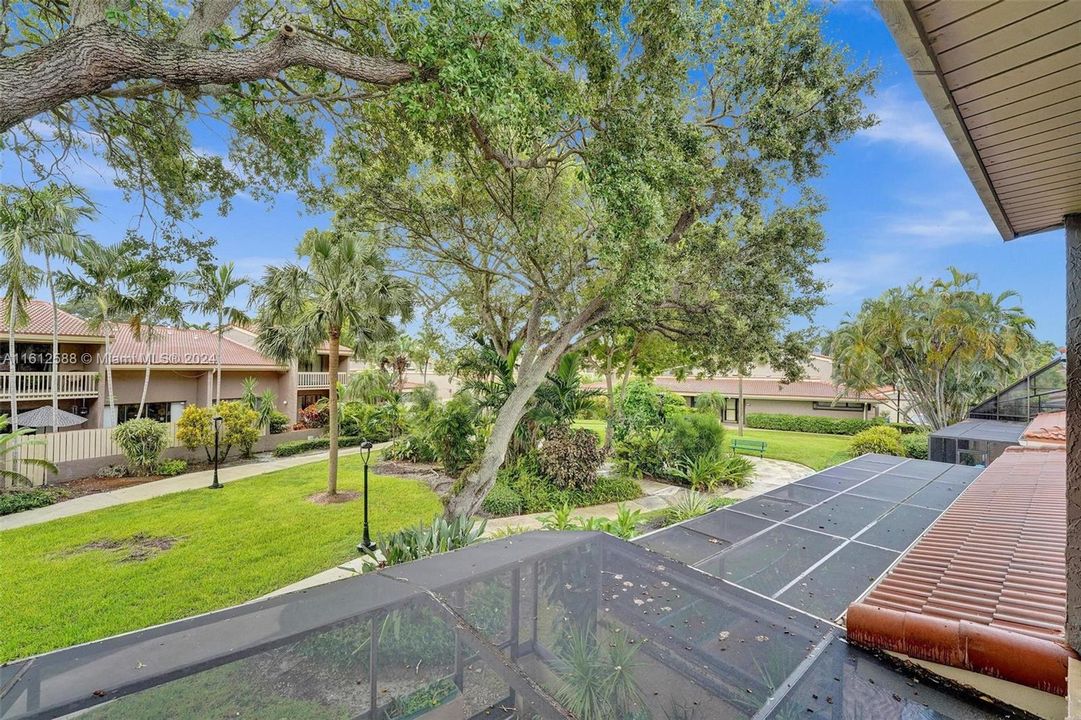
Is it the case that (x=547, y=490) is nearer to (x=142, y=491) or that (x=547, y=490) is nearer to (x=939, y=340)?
(x=142, y=491)

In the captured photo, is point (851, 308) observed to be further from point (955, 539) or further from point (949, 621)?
point (949, 621)

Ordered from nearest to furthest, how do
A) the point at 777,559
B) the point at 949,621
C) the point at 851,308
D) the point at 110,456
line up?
the point at 949,621
the point at 777,559
the point at 110,456
the point at 851,308

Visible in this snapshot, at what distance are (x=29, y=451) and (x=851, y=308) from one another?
108 ft

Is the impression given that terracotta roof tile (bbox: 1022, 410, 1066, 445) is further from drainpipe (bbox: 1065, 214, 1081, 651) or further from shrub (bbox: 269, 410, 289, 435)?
shrub (bbox: 269, 410, 289, 435)

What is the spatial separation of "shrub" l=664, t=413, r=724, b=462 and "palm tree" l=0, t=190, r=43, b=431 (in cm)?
1443

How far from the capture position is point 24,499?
35.1 ft

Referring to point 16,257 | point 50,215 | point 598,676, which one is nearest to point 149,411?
point 16,257

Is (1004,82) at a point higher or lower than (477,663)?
Answer: higher

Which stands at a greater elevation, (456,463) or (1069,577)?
(1069,577)

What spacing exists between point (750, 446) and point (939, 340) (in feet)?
31.4

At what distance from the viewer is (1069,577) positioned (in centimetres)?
156

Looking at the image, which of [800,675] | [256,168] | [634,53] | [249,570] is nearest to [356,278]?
[256,168]

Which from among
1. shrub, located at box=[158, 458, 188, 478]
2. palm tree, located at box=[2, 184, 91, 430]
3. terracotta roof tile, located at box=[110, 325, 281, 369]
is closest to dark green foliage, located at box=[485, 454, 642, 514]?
palm tree, located at box=[2, 184, 91, 430]

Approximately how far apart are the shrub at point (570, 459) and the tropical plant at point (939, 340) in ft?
50.1
